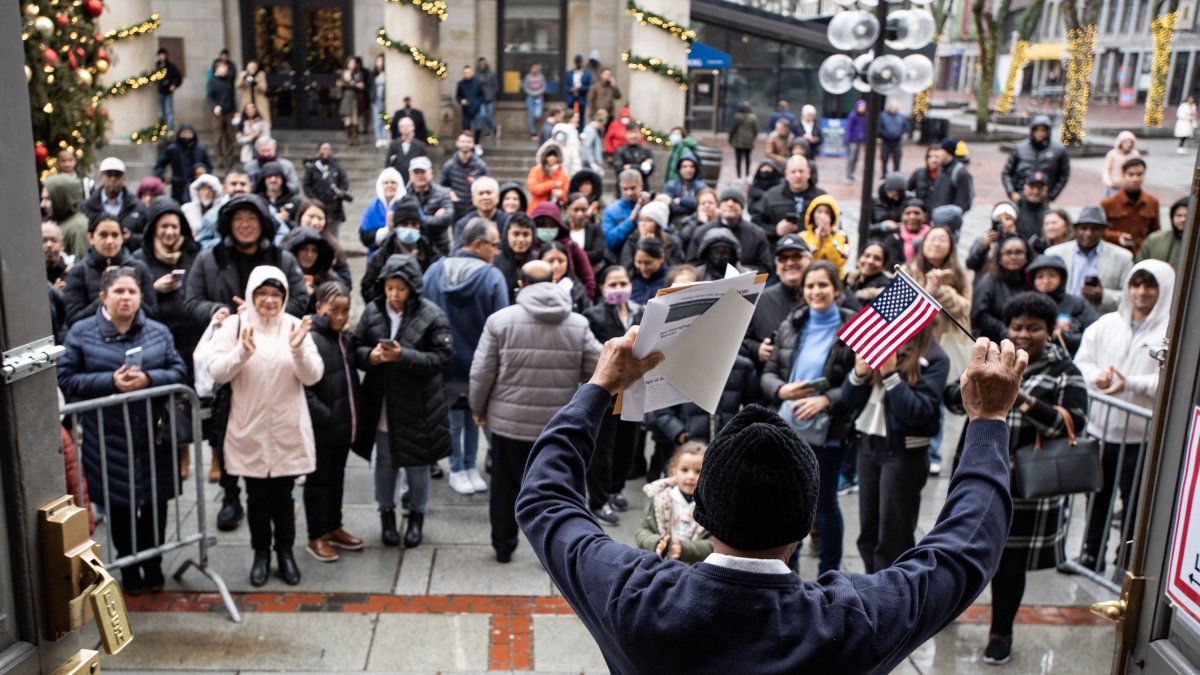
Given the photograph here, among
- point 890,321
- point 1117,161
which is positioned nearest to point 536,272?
point 890,321

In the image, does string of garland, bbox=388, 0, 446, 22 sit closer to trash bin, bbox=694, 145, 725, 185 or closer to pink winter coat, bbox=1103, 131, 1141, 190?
trash bin, bbox=694, 145, 725, 185

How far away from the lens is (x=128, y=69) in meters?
19.8

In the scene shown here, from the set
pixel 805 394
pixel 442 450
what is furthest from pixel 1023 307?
pixel 442 450

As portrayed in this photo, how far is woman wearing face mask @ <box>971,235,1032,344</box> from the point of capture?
28.8 feet

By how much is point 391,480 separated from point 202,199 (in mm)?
4577

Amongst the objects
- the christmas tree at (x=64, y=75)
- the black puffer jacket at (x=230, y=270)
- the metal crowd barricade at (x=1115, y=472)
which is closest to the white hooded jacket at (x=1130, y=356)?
the metal crowd barricade at (x=1115, y=472)

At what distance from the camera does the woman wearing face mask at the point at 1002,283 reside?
28.8 feet

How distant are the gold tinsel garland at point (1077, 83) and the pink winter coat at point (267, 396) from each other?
1260 inches

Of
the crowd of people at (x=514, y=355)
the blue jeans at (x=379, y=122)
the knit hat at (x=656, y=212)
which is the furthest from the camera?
the blue jeans at (x=379, y=122)

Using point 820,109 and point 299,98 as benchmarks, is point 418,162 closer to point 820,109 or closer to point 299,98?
point 299,98

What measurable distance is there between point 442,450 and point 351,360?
2.74 feet

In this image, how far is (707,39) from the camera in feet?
109

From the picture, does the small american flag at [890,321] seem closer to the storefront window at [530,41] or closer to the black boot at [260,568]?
the black boot at [260,568]

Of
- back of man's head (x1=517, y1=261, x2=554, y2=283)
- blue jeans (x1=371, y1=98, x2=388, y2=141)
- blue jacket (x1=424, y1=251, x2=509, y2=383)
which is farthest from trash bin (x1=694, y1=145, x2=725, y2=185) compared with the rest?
back of man's head (x1=517, y1=261, x2=554, y2=283)
